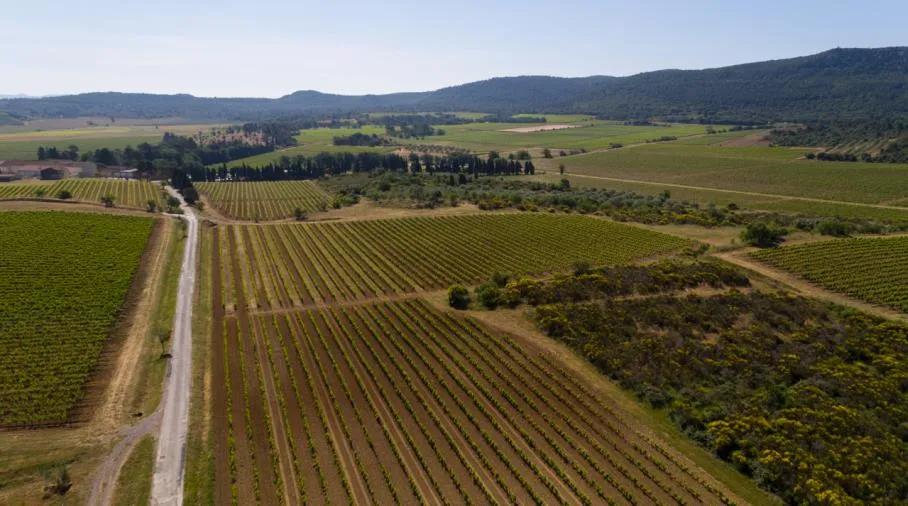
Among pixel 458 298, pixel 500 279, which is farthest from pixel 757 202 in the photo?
pixel 458 298

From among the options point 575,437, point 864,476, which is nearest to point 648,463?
point 575,437

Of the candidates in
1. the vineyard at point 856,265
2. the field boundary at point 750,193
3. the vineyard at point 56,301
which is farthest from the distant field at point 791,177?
the vineyard at point 56,301

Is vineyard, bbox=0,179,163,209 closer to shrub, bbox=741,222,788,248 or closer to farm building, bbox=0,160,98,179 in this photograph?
farm building, bbox=0,160,98,179

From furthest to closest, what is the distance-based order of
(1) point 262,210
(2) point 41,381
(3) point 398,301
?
(1) point 262,210
(3) point 398,301
(2) point 41,381

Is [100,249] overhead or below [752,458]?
overhead

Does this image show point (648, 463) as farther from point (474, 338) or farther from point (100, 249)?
point (100, 249)

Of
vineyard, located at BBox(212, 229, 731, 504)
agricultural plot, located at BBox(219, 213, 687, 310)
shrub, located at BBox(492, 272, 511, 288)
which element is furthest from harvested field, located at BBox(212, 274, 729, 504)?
agricultural plot, located at BBox(219, 213, 687, 310)
